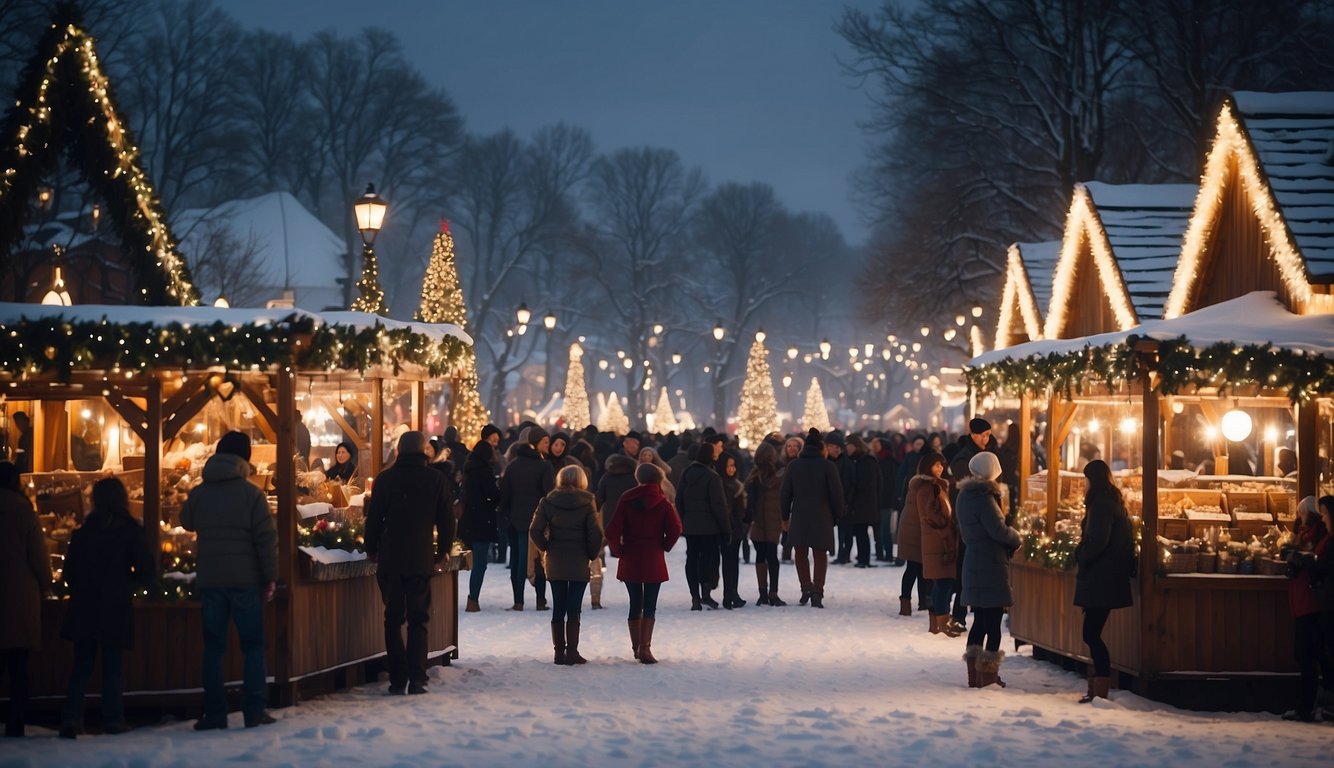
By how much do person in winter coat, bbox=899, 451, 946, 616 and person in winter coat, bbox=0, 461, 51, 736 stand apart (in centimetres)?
882

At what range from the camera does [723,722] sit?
10742mm

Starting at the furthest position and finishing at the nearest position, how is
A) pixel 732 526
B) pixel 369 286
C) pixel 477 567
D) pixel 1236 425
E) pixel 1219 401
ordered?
pixel 732 526 → pixel 477 567 → pixel 1219 401 → pixel 369 286 → pixel 1236 425

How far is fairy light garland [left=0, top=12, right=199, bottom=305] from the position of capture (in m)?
15.3

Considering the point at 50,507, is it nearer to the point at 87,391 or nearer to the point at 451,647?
the point at 87,391

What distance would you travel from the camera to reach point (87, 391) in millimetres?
12320

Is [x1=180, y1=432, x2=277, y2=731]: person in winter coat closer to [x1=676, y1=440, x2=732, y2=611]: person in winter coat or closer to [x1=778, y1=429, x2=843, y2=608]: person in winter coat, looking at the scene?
[x1=676, y1=440, x2=732, y2=611]: person in winter coat

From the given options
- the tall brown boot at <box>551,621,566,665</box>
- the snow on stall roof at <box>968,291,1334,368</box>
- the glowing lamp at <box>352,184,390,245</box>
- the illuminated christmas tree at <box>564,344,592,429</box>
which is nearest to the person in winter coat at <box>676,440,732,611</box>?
the snow on stall roof at <box>968,291,1334,368</box>

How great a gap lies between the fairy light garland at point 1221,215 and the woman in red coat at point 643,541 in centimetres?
599

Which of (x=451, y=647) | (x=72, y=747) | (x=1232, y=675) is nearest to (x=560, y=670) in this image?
(x=451, y=647)

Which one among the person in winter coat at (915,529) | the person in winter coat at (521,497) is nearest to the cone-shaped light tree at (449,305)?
the person in winter coat at (521,497)

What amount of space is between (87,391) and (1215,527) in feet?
29.5

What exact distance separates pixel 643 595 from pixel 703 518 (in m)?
4.17

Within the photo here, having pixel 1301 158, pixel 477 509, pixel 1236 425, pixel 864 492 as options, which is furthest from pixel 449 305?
pixel 1301 158

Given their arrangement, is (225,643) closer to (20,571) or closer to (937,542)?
(20,571)
